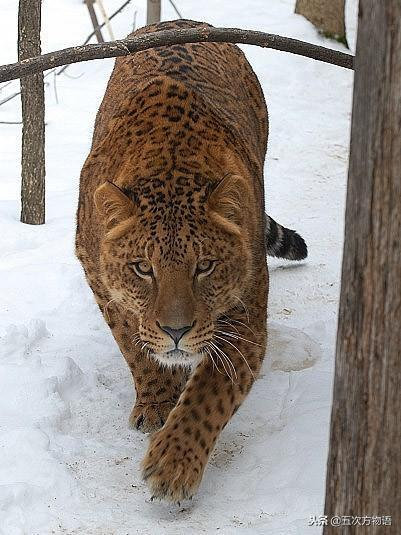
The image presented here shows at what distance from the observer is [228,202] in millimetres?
4824

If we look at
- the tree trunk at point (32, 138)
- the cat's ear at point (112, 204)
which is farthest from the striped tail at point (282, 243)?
the cat's ear at point (112, 204)

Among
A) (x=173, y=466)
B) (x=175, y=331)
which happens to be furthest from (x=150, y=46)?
(x=173, y=466)

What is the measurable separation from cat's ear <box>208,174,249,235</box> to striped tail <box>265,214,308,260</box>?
2105mm

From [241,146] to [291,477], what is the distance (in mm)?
1788

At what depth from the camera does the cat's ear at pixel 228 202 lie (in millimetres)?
4758

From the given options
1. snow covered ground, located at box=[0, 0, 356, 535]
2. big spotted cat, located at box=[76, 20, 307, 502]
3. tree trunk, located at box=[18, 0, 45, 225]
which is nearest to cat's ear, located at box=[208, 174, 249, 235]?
big spotted cat, located at box=[76, 20, 307, 502]

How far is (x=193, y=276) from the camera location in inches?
183

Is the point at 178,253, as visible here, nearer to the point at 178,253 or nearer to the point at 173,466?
the point at 178,253

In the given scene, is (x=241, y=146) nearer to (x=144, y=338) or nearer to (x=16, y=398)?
(x=144, y=338)

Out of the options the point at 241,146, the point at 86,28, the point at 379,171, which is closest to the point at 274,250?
the point at 241,146

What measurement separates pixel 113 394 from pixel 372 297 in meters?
3.04

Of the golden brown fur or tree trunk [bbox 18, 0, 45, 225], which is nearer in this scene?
the golden brown fur

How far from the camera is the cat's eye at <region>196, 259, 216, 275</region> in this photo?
15.4 feet

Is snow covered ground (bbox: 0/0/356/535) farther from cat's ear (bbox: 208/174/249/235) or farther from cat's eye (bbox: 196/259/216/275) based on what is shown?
cat's ear (bbox: 208/174/249/235)
